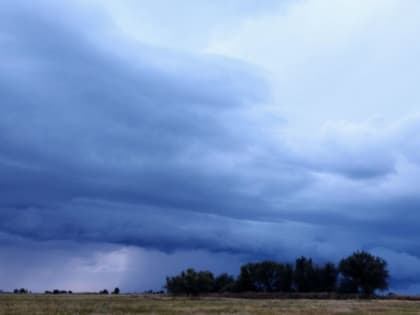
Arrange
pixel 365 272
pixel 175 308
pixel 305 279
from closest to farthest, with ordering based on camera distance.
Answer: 1. pixel 175 308
2. pixel 365 272
3. pixel 305 279

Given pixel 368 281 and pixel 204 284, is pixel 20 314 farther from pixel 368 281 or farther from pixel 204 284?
pixel 368 281

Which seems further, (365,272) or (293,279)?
(293,279)

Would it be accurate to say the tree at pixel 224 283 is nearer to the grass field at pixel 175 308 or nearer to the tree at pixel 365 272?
the tree at pixel 365 272

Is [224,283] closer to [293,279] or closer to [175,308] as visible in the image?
[293,279]

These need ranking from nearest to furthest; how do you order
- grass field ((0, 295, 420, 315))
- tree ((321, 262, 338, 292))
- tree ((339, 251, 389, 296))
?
grass field ((0, 295, 420, 315))
tree ((339, 251, 389, 296))
tree ((321, 262, 338, 292))

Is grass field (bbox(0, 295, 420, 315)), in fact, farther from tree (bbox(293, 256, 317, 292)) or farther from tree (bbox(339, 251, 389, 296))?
tree (bbox(293, 256, 317, 292))

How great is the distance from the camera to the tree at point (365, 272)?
425 ft

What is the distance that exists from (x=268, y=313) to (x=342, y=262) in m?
81.2

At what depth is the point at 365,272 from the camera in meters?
130

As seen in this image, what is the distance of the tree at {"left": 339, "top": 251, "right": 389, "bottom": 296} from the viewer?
130 m

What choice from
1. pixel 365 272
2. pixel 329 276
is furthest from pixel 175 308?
pixel 329 276

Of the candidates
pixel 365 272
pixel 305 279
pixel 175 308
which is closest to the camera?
pixel 175 308

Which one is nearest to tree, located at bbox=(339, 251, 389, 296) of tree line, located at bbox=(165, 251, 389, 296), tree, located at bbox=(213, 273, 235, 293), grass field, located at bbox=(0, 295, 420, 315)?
tree line, located at bbox=(165, 251, 389, 296)

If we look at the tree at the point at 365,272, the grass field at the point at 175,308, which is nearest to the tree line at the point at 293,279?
the tree at the point at 365,272
